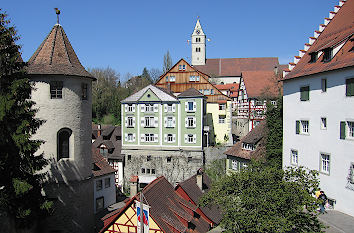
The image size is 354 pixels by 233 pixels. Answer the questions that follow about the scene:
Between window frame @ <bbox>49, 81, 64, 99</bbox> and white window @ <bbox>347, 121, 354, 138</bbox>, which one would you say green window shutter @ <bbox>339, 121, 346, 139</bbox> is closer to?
white window @ <bbox>347, 121, 354, 138</bbox>

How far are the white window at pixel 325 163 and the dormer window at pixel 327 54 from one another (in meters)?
6.05

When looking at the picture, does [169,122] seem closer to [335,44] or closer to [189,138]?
[189,138]

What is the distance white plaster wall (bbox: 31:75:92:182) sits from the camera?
57.2ft

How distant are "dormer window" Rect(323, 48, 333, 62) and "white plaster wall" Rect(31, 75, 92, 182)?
600 inches

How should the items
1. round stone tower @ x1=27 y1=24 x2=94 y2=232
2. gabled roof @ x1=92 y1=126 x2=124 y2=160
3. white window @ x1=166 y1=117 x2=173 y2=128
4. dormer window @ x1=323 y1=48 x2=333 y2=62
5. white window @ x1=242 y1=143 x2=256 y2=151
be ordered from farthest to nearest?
gabled roof @ x1=92 y1=126 x2=124 y2=160, white window @ x1=166 y1=117 x2=173 y2=128, white window @ x1=242 y1=143 x2=256 y2=151, dormer window @ x1=323 y1=48 x2=333 y2=62, round stone tower @ x1=27 y1=24 x2=94 y2=232

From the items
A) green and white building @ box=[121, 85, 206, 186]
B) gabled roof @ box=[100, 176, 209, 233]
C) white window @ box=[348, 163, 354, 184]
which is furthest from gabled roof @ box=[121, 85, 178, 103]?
white window @ box=[348, 163, 354, 184]

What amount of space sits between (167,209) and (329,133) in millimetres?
10911

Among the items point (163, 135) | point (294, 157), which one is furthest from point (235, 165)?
point (163, 135)

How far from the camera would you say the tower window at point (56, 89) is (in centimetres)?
1762

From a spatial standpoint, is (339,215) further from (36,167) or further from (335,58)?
(36,167)

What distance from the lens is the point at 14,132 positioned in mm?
12805

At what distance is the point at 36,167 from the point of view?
45.5 feet

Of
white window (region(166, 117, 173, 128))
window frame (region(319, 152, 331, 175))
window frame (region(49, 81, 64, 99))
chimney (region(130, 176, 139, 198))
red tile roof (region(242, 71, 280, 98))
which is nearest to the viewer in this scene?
window frame (region(49, 81, 64, 99))

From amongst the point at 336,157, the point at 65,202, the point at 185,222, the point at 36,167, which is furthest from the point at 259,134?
the point at 36,167
